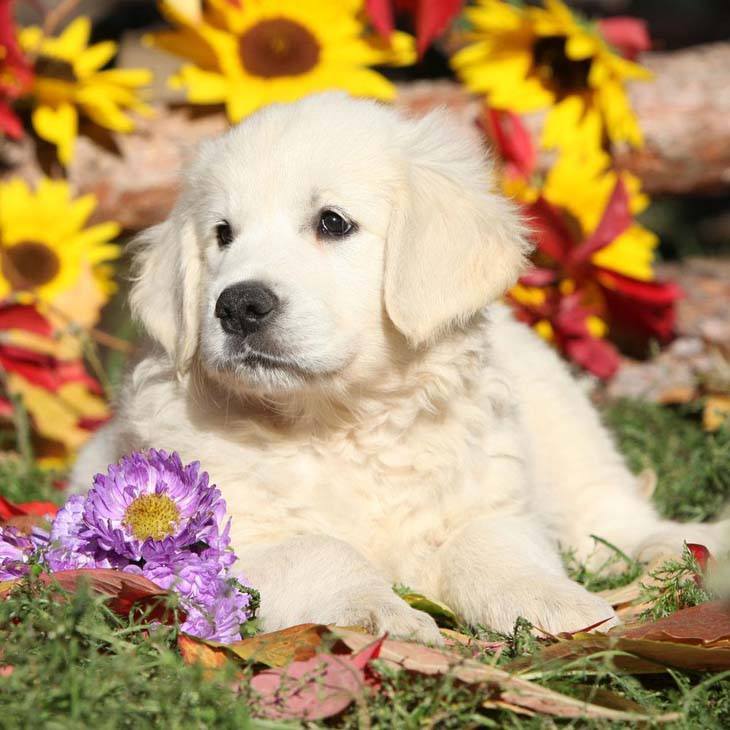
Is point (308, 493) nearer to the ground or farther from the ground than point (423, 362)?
nearer to the ground

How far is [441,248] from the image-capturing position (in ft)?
8.67

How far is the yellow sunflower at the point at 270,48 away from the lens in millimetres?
4340

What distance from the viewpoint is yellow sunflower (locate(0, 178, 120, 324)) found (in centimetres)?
422

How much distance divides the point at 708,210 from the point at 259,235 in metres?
5.91

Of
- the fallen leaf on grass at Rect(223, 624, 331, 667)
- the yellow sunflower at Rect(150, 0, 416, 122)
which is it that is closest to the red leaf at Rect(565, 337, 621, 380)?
the yellow sunflower at Rect(150, 0, 416, 122)

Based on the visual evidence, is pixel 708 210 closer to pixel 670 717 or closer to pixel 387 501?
pixel 387 501

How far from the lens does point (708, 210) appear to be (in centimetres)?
A: 774

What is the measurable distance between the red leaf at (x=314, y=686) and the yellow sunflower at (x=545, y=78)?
325 cm

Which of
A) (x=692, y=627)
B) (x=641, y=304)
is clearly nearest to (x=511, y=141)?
(x=641, y=304)

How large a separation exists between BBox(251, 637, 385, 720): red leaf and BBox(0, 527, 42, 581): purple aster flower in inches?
28.4

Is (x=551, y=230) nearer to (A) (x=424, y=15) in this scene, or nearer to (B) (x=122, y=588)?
(A) (x=424, y=15)

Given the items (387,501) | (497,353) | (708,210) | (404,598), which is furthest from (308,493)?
(708,210)

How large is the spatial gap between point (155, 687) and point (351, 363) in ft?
3.44

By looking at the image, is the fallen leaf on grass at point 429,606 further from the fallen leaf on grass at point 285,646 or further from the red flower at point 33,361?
the red flower at point 33,361
